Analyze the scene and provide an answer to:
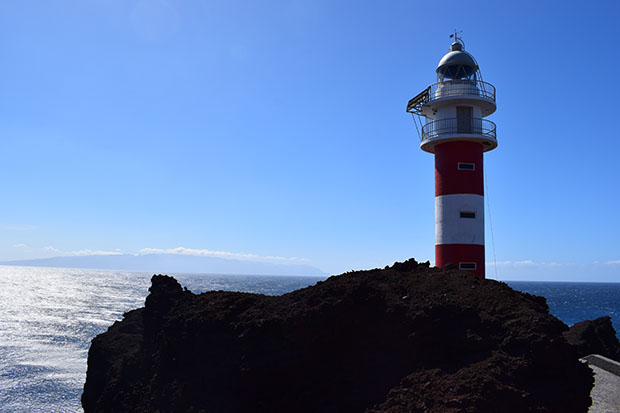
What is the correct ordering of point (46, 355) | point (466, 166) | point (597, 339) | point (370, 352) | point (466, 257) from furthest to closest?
point (46, 355)
point (597, 339)
point (466, 166)
point (466, 257)
point (370, 352)

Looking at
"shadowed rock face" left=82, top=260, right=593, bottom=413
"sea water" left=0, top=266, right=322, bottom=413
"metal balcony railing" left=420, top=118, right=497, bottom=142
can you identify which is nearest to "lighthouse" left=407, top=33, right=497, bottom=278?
"metal balcony railing" left=420, top=118, right=497, bottom=142

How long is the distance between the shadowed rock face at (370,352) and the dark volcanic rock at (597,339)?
16632mm

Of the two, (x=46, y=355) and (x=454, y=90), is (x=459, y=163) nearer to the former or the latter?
(x=454, y=90)

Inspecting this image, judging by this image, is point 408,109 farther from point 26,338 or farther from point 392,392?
point 26,338

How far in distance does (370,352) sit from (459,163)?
11597mm

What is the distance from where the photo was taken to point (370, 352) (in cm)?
659

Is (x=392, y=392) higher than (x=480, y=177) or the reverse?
the reverse

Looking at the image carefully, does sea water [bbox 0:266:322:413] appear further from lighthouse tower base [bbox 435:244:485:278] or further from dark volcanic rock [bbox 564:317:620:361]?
dark volcanic rock [bbox 564:317:620:361]

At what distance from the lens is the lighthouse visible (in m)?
16.2

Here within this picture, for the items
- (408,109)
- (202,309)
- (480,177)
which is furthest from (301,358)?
(408,109)

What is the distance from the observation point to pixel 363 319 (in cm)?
691

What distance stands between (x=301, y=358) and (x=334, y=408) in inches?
37.1

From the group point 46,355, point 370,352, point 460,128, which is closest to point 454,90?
point 460,128

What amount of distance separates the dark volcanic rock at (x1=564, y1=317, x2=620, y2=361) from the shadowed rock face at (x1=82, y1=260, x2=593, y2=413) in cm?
1663
